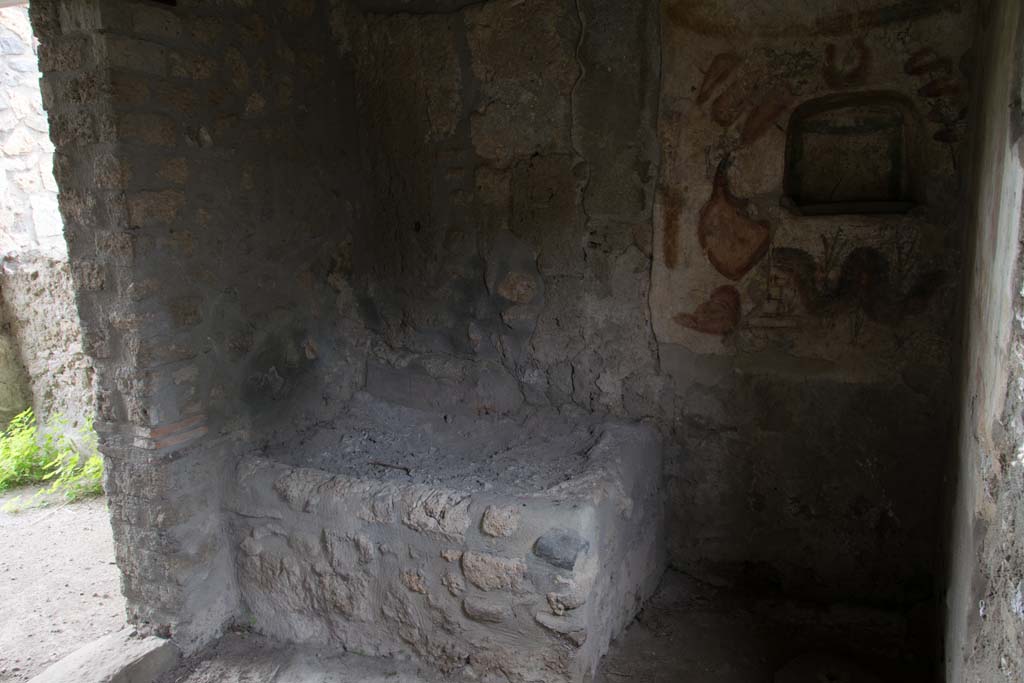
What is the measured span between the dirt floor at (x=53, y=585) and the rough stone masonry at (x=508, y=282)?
1.30 ft

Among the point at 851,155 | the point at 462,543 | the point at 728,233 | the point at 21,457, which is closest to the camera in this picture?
the point at 462,543

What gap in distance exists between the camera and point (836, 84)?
2.04m

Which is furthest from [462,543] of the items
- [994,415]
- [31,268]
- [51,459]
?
[31,268]

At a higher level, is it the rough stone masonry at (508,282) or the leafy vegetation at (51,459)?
the rough stone masonry at (508,282)

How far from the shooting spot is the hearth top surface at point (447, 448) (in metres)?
2.22

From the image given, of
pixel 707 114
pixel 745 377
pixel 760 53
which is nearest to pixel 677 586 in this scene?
pixel 745 377

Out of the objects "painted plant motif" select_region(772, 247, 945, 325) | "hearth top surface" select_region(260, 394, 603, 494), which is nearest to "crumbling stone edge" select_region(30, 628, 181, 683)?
"hearth top surface" select_region(260, 394, 603, 494)

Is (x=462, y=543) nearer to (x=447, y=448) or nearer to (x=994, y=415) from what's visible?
(x=447, y=448)

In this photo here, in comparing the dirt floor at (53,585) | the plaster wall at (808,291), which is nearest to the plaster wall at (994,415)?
Result: the plaster wall at (808,291)

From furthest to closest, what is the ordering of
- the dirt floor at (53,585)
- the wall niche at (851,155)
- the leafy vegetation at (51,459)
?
the leafy vegetation at (51,459), the dirt floor at (53,585), the wall niche at (851,155)

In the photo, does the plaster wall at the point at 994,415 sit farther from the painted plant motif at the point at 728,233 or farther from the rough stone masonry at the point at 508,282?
the painted plant motif at the point at 728,233

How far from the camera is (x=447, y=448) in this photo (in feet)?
8.24

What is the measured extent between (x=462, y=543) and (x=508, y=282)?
94 centimetres

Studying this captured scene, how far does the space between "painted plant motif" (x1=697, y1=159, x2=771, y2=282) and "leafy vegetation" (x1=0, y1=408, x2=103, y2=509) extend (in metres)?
3.09
